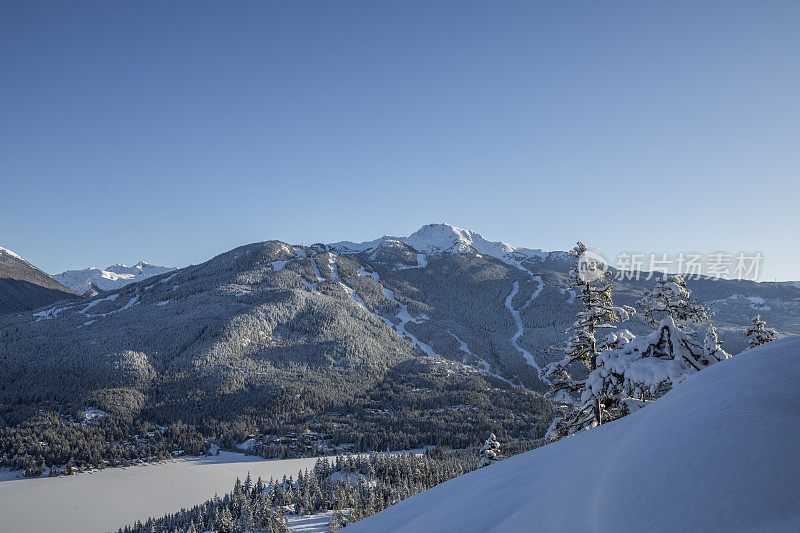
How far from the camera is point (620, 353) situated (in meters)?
9.29

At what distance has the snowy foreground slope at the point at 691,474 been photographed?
218 cm

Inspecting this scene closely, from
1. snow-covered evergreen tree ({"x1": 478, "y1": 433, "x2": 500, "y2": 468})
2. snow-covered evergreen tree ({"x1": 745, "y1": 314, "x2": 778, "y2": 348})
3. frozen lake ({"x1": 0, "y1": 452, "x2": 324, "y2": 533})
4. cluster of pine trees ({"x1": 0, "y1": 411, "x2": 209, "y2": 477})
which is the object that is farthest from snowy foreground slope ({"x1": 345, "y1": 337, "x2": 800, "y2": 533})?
cluster of pine trees ({"x1": 0, "y1": 411, "x2": 209, "y2": 477})

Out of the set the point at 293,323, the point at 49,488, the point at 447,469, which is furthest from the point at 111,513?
the point at 293,323

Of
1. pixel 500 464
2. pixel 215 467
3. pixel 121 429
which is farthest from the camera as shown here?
pixel 121 429

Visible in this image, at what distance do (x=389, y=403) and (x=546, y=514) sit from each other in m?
143

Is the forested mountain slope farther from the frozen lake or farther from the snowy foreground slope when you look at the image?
the snowy foreground slope

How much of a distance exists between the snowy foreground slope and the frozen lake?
4128 inches

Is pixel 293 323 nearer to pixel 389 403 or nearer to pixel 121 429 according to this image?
pixel 389 403

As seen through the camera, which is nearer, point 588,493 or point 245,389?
point 588,493

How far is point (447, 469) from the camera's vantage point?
230ft

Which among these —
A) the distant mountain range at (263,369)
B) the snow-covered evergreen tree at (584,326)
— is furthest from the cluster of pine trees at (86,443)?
the snow-covered evergreen tree at (584,326)

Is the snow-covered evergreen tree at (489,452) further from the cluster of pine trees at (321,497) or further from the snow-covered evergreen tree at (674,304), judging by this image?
the cluster of pine trees at (321,497)

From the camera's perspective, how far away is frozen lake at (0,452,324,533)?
3167 inches

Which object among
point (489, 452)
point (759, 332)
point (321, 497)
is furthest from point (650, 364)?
point (321, 497)
